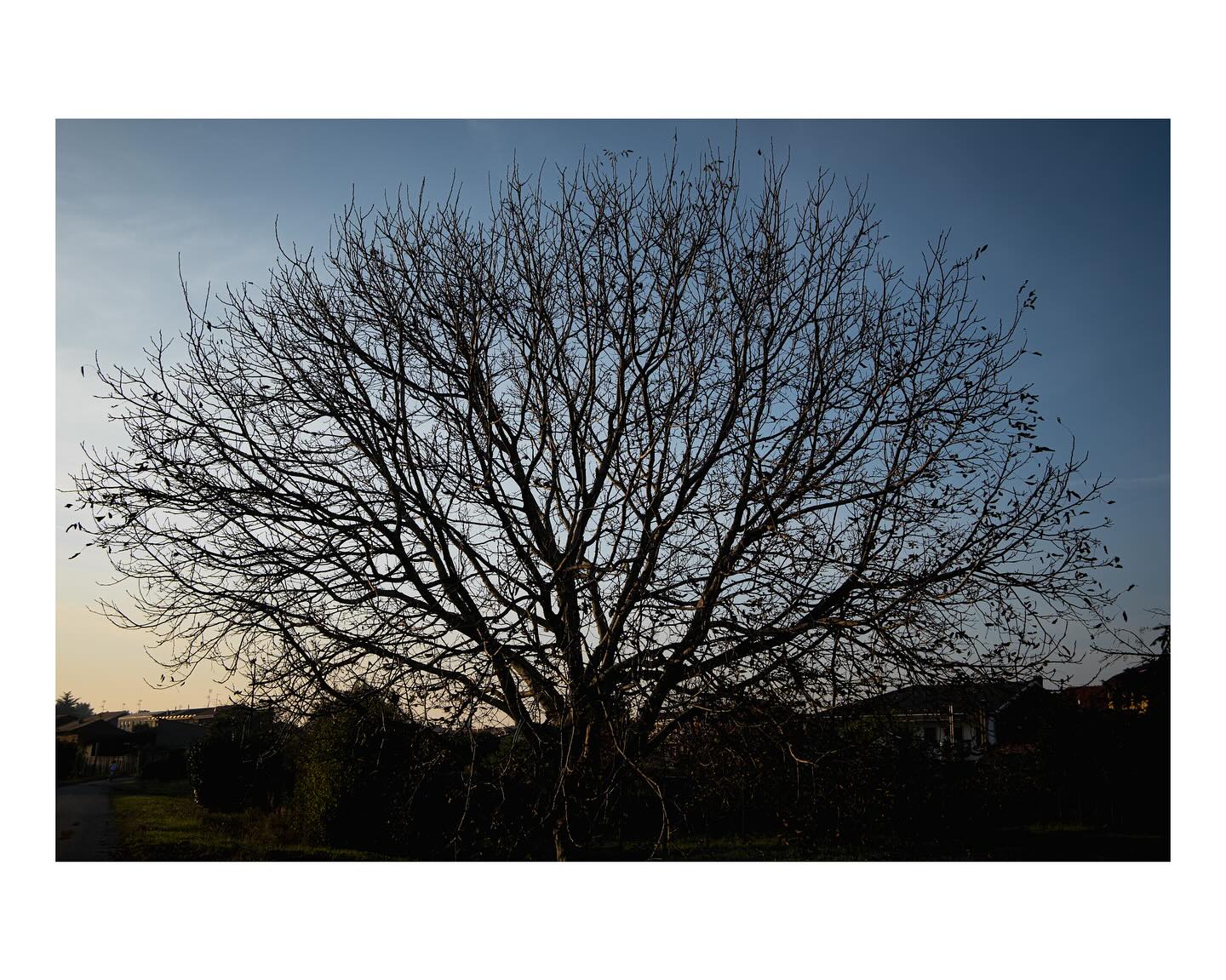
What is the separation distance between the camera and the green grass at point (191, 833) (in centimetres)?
691

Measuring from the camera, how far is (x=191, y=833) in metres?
7.46

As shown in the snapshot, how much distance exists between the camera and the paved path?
6008 mm

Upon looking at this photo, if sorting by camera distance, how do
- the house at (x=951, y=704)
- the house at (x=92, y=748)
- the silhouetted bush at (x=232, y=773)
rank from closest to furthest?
the house at (x=951, y=704) → the house at (x=92, y=748) → the silhouetted bush at (x=232, y=773)

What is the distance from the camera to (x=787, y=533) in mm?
4723

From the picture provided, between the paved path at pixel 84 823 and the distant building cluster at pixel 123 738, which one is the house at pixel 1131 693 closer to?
the distant building cluster at pixel 123 738

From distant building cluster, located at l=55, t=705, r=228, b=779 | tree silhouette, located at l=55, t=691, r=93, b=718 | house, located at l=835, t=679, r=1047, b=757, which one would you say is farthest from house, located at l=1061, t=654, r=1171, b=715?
tree silhouette, located at l=55, t=691, r=93, b=718

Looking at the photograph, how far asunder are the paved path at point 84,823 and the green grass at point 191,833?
13cm

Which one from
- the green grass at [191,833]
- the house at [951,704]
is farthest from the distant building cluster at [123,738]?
the house at [951,704]

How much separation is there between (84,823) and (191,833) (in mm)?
1290

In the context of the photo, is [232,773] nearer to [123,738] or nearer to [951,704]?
[123,738]

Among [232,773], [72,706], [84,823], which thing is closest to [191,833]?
[232,773]

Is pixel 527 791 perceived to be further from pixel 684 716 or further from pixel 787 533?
pixel 787 533

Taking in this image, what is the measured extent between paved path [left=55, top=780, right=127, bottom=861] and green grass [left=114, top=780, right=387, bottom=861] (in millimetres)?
134
